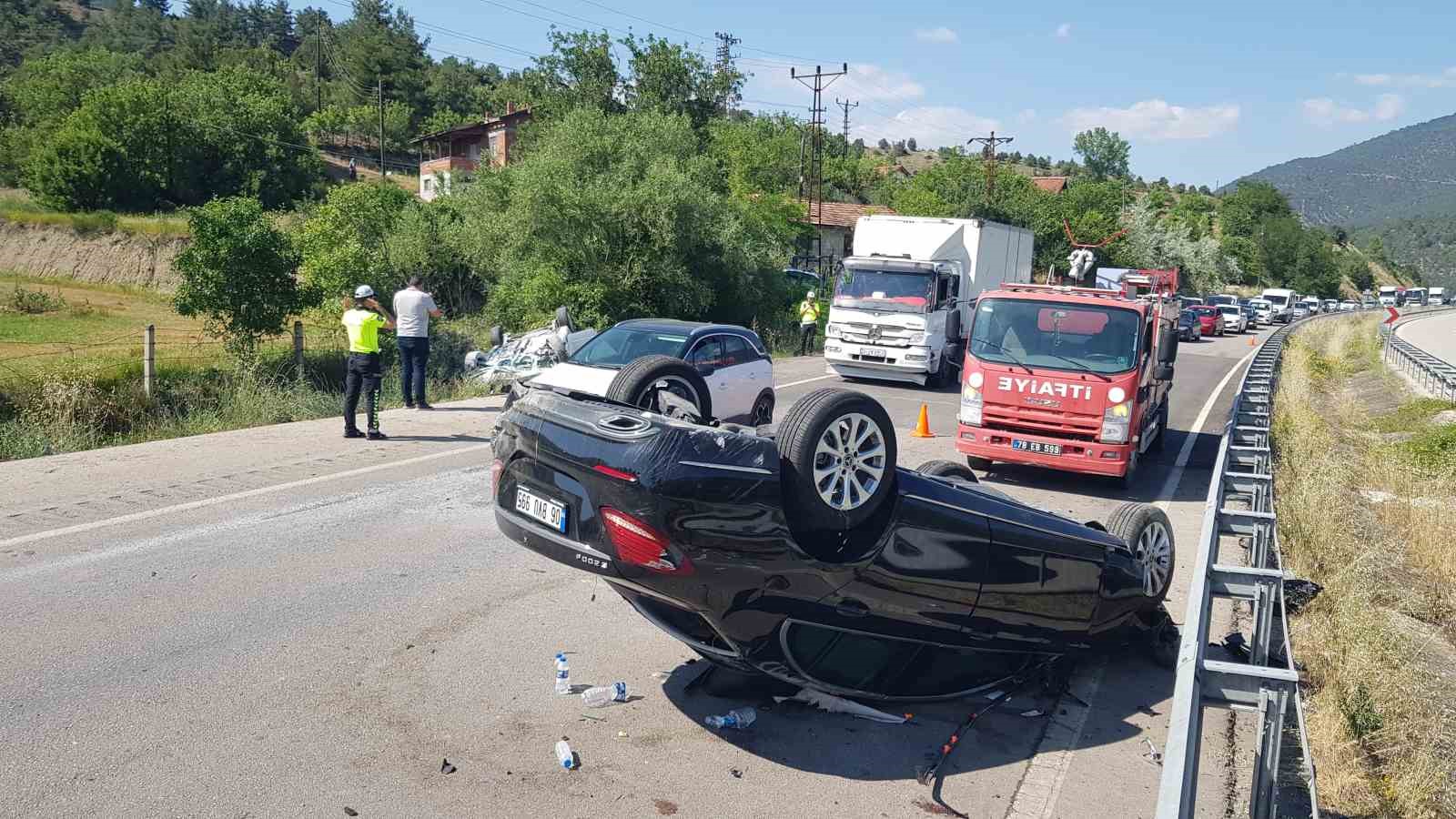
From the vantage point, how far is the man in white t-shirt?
14.2 m

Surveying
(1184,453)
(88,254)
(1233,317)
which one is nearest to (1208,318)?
(1233,317)

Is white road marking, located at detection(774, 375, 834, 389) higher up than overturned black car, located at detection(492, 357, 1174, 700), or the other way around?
overturned black car, located at detection(492, 357, 1174, 700)

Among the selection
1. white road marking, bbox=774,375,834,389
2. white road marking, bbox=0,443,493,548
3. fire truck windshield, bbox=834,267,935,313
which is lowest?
white road marking, bbox=0,443,493,548

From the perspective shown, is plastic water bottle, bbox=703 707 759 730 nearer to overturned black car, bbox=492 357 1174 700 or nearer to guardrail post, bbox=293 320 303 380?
overturned black car, bbox=492 357 1174 700

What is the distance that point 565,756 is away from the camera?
4695mm

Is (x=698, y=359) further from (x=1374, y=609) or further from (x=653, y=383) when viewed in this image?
(x=1374, y=609)

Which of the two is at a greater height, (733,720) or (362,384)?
(362,384)

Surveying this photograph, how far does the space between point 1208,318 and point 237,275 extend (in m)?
44.0

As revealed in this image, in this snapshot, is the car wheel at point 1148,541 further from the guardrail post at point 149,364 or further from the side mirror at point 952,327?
the guardrail post at point 149,364

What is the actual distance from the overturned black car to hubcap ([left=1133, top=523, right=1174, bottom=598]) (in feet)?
1.39

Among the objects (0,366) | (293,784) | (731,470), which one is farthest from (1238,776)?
(0,366)

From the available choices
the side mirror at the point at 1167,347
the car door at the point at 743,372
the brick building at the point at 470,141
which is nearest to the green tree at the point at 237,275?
the car door at the point at 743,372

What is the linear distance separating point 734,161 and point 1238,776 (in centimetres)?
5356

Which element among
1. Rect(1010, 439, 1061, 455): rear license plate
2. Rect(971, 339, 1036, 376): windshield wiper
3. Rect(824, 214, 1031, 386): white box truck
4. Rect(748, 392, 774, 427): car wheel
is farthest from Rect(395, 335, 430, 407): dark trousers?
Rect(824, 214, 1031, 386): white box truck
